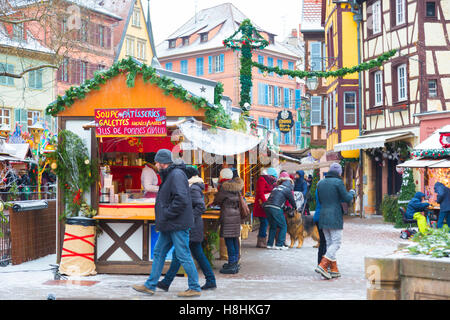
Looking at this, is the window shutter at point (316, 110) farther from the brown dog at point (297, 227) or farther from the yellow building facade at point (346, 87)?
the brown dog at point (297, 227)

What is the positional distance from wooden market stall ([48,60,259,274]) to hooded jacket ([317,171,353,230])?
5.87ft

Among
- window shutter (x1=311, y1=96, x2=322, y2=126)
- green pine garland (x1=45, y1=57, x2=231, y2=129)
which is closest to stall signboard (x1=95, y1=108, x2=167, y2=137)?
green pine garland (x1=45, y1=57, x2=231, y2=129)

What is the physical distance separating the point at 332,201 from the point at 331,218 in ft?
0.91

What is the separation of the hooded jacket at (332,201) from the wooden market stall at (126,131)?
5.87 ft

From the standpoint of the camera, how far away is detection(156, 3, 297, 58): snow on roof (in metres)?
55.2

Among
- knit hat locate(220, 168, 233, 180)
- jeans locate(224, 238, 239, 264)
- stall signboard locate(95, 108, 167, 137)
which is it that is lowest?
jeans locate(224, 238, 239, 264)

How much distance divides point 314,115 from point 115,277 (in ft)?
83.3

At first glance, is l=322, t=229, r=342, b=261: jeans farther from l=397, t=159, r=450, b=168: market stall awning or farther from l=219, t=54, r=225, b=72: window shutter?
l=219, t=54, r=225, b=72: window shutter

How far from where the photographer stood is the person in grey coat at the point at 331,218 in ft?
32.7

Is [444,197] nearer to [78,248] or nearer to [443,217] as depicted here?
[443,217]

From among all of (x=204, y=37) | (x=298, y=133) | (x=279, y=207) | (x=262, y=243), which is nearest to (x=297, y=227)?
(x=279, y=207)

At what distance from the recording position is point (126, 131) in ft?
33.8
